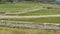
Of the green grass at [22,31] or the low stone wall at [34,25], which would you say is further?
the low stone wall at [34,25]

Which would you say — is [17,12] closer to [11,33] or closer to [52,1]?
[11,33]

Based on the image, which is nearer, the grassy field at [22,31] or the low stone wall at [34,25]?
the grassy field at [22,31]

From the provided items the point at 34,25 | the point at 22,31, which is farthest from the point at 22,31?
the point at 34,25

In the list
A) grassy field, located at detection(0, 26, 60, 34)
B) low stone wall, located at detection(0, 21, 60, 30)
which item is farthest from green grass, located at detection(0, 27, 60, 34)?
low stone wall, located at detection(0, 21, 60, 30)

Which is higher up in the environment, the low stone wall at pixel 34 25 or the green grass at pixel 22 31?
the low stone wall at pixel 34 25

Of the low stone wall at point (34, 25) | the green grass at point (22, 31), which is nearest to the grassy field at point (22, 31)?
the green grass at point (22, 31)

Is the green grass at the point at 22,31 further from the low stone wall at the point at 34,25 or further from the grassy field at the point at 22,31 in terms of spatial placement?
the low stone wall at the point at 34,25

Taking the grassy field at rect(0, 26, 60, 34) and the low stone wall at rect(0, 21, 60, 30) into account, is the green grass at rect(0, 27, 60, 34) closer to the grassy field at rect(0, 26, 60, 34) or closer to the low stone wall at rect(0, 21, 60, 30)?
the grassy field at rect(0, 26, 60, 34)

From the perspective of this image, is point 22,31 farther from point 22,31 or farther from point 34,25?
point 34,25

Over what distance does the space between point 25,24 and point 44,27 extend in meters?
0.99

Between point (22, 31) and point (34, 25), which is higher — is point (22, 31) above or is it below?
below

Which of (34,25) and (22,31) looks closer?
(22,31)

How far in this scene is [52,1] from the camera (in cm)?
2358

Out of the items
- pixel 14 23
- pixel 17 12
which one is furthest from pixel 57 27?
pixel 17 12
